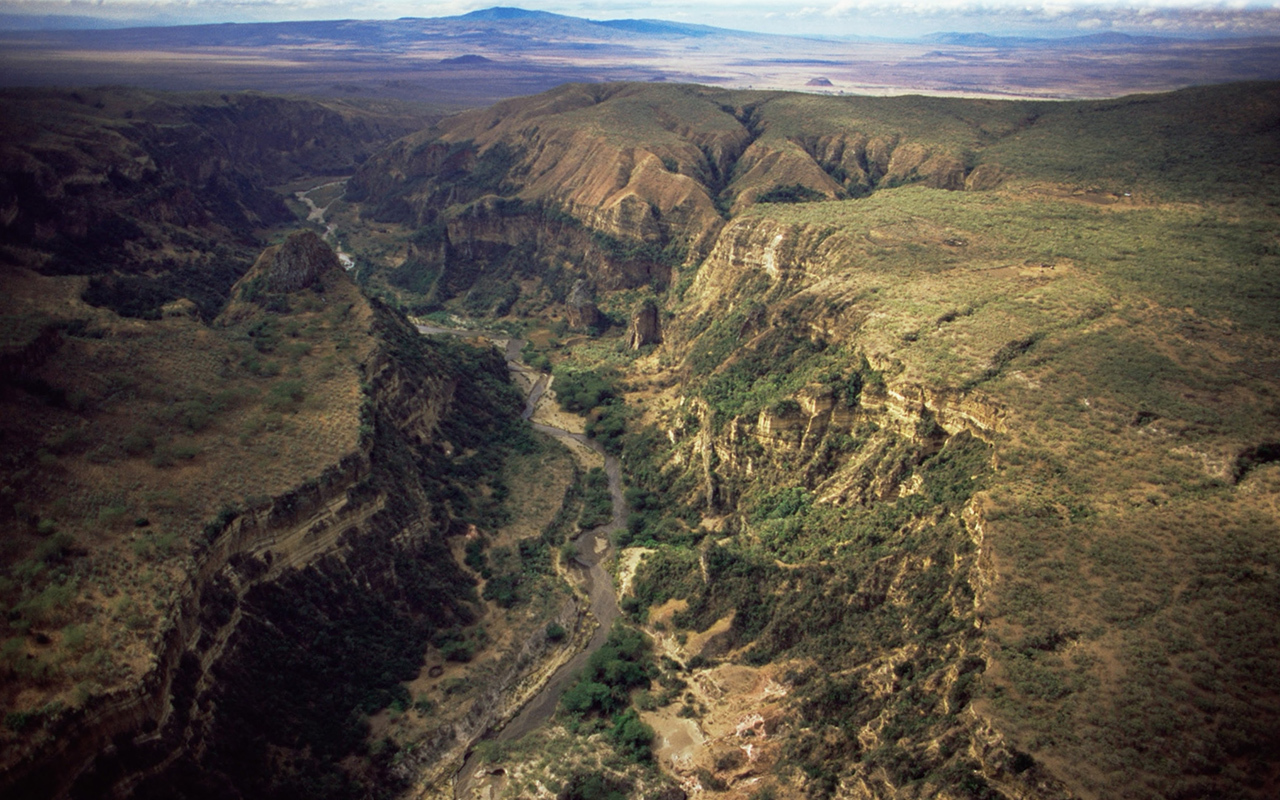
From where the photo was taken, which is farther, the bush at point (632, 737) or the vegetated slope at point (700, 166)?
the vegetated slope at point (700, 166)

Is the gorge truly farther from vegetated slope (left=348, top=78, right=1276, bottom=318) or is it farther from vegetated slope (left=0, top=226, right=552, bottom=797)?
vegetated slope (left=348, top=78, right=1276, bottom=318)

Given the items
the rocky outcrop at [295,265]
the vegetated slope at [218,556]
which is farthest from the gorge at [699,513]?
the rocky outcrop at [295,265]

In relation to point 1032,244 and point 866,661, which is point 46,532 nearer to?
point 866,661

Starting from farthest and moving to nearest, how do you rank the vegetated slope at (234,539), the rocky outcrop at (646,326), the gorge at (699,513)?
the rocky outcrop at (646,326) → the vegetated slope at (234,539) → the gorge at (699,513)

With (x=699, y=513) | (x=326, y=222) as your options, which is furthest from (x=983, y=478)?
(x=326, y=222)

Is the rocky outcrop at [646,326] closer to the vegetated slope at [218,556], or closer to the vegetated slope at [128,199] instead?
the vegetated slope at [218,556]

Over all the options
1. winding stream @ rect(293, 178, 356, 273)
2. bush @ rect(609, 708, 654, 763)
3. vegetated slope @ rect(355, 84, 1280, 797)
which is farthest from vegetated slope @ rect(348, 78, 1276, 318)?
bush @ rect(609, 708, 654, 763)

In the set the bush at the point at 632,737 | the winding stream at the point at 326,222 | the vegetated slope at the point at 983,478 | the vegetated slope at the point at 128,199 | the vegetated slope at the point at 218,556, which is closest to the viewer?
the vegetated slope at the point at 983,478
